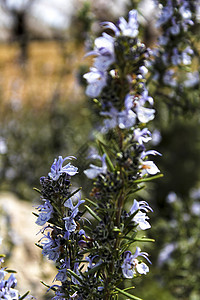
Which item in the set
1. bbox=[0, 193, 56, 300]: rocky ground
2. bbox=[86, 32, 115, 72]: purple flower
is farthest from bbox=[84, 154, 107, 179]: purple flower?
bbox=[0, 193, 56, 300]: rocky ground

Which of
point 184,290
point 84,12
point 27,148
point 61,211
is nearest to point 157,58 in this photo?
point 84,12

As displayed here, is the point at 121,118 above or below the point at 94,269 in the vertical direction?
above

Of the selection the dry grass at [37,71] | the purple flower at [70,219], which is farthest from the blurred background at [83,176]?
the dry grass at [37,71]

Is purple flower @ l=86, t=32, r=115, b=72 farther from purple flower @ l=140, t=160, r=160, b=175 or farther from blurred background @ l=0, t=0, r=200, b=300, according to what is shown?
blurred background @ l=0, t=0, r=200, b=300

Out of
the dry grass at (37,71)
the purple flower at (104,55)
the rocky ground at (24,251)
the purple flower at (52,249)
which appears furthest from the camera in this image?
the dry grass at (37,71)

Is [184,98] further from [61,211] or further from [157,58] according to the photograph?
[61,211]

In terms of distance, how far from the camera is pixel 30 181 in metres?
4.23

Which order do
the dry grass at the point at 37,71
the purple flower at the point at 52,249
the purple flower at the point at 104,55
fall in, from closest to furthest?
the purple flower at the point at 104,55, the purple flower at the point at 52,249, the dry grass at the point at 37,71

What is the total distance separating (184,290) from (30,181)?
2.23 m

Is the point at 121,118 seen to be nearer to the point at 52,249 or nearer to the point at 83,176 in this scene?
the point at 52,249

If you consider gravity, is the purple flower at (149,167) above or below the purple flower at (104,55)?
below

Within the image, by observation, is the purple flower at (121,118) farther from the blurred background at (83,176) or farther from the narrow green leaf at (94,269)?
the blurred background at (83,176)

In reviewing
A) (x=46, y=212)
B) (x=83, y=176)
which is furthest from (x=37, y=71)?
(x=46, y=212)

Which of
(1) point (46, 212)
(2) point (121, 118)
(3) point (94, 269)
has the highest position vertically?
(2) point (121, 118)
